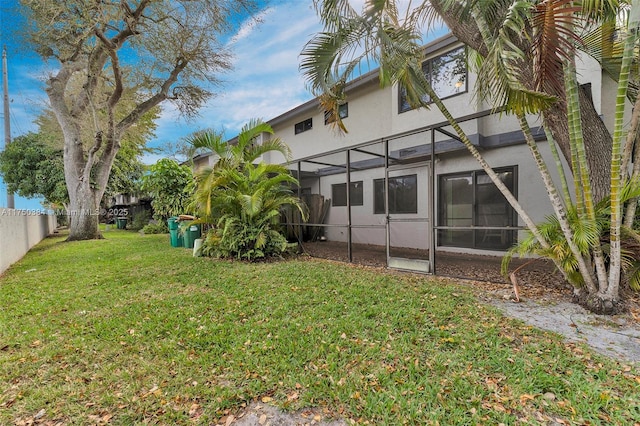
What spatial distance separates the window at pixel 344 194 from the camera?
974cm

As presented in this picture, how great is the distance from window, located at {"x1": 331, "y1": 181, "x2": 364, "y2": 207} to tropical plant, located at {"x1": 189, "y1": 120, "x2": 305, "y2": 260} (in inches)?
133

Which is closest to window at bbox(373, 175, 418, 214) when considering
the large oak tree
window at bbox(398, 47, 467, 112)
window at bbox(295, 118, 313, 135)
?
window at bbox(398, 47, 467, 112)

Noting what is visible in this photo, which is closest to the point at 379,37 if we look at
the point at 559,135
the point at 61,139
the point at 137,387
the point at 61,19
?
the point at 559,135

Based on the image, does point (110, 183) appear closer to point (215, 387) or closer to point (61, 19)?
point (61, 19)

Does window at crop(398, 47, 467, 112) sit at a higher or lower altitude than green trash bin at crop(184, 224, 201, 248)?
higher

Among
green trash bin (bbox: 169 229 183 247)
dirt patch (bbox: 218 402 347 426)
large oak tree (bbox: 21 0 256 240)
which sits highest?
large oak tree (bbox: 21 0 256 240)

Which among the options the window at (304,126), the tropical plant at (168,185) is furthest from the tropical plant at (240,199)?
Answer: the tropical plant at (168,185)

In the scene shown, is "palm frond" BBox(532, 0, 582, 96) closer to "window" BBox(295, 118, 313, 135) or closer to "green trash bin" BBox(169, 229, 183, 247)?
"window" BBox(295, 118, 313, 135)

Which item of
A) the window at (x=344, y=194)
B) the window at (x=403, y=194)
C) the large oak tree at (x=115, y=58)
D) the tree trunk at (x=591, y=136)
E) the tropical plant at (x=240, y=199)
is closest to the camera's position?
the tree trunk at (x=591, y=136)

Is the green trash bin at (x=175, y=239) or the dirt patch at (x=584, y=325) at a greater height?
the green trash bin at (x=175, y=239)

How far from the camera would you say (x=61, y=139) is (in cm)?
1497

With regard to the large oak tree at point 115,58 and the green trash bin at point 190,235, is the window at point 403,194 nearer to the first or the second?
the green trash bin at point 190,235

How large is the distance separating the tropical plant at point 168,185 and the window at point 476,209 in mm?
10183

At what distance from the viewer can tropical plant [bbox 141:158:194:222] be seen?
1195 cm
